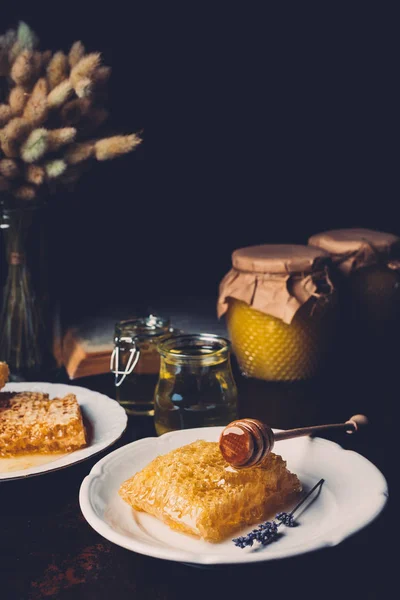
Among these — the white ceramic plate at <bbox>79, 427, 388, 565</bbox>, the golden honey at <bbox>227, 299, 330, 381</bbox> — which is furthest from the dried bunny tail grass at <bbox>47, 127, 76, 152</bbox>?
the white ceramic plate at <bbox>79, 427, 388, 565</bbox>

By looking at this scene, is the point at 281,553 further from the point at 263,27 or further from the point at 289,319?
the point at 263,27

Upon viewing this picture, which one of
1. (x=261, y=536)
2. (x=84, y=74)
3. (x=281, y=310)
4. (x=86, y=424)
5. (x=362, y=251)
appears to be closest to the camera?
(x=261, y=536)

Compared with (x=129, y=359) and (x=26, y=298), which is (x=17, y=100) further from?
(x=129, y=359)

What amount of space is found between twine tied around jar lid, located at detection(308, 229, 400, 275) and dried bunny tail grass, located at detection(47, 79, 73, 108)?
2.20 feet

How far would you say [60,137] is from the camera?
1.42 m

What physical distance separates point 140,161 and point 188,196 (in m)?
0.19

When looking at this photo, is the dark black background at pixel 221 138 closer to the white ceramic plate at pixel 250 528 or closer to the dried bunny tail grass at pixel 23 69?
the dried bunny tail grass at pixel 23 69

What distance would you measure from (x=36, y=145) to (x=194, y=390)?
549mm

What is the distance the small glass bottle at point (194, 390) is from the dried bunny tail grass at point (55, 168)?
0.40m

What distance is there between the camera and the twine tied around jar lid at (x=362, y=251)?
65.3 inches

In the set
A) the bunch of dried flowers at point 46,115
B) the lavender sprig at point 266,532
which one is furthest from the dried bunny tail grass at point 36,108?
the lavender sprig at point 266,532

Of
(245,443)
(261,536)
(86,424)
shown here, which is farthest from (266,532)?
(86,424)

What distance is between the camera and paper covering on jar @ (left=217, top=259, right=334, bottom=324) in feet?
5.00

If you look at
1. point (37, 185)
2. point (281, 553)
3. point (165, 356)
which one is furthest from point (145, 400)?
point (281, 553)
